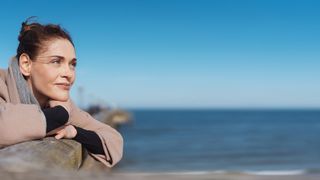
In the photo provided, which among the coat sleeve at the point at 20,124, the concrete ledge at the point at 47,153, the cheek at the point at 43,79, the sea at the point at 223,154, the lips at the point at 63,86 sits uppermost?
the cheek at the point at 43,79

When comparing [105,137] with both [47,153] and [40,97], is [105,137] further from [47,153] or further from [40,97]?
[47,153]

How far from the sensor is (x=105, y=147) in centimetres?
321

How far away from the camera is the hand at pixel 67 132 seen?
9.69ft

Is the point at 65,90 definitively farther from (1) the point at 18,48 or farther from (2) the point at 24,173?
(2) the point at 24,173

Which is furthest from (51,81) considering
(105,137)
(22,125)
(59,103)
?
(22,125)

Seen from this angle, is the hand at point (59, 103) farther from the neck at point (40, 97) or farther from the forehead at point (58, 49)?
the forehead at point (58, 49)

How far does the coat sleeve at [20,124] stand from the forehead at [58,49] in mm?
528

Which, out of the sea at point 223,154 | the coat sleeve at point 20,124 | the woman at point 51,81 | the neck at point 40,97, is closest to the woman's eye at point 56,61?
the woman at point 51,81

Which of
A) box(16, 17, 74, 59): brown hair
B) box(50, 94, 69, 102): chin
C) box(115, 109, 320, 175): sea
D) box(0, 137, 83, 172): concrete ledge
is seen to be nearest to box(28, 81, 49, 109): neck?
box(50, 94, 69, 102): chin

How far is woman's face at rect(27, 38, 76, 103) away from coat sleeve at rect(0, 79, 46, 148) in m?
0.46

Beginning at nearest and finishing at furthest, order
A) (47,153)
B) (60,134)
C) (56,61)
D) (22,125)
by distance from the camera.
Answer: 1. (47,153)
2. (22,125)
3. (60,134)
4. (56,61)

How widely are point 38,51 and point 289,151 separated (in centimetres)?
3999

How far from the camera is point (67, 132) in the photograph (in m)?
3.04

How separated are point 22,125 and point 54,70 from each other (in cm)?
64
